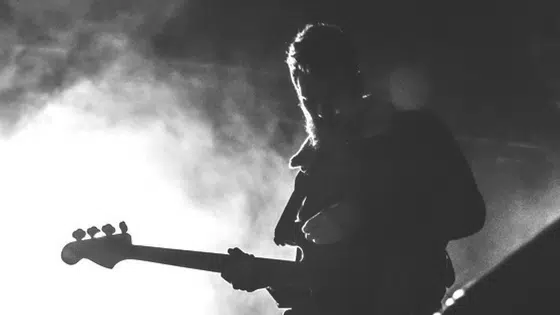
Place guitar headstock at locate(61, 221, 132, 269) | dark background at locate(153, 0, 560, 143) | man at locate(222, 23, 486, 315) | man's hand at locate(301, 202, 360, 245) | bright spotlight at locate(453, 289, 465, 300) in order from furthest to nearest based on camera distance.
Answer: dark background at locate(153, 0, 560, 143) < guitar headstock at locate(61, 221, 132, 269) < man's hand at locate(301, 202, 360, 245) < man at locate(222, 23, 486, 315) < bright spotlight at locate(453, 289, 465, 300)

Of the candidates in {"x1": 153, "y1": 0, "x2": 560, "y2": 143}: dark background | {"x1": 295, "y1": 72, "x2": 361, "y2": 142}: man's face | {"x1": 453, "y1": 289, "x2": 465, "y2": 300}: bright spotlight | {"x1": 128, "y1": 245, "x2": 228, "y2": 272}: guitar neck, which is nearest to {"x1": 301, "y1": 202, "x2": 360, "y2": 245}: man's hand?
{"x1": 295, "y1": 72, "x2": 361, "y2": 142}: man's face

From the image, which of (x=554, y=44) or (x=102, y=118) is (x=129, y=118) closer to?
(x=102, y=118)

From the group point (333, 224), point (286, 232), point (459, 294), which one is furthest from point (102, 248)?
point (459, 294)

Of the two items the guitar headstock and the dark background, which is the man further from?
the dark background

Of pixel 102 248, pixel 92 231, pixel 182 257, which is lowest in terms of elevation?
pixel 182 257

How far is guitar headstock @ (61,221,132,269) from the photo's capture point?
2445mm

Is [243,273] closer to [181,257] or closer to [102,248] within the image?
[181,257]

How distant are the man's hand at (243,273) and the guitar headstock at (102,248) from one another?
0.64 meters

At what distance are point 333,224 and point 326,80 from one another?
565 mm

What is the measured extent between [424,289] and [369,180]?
420 mm

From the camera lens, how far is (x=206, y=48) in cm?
425

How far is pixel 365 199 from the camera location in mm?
1696

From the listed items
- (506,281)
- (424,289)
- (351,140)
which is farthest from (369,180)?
(506,281)

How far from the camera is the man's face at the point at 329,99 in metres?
1.89
